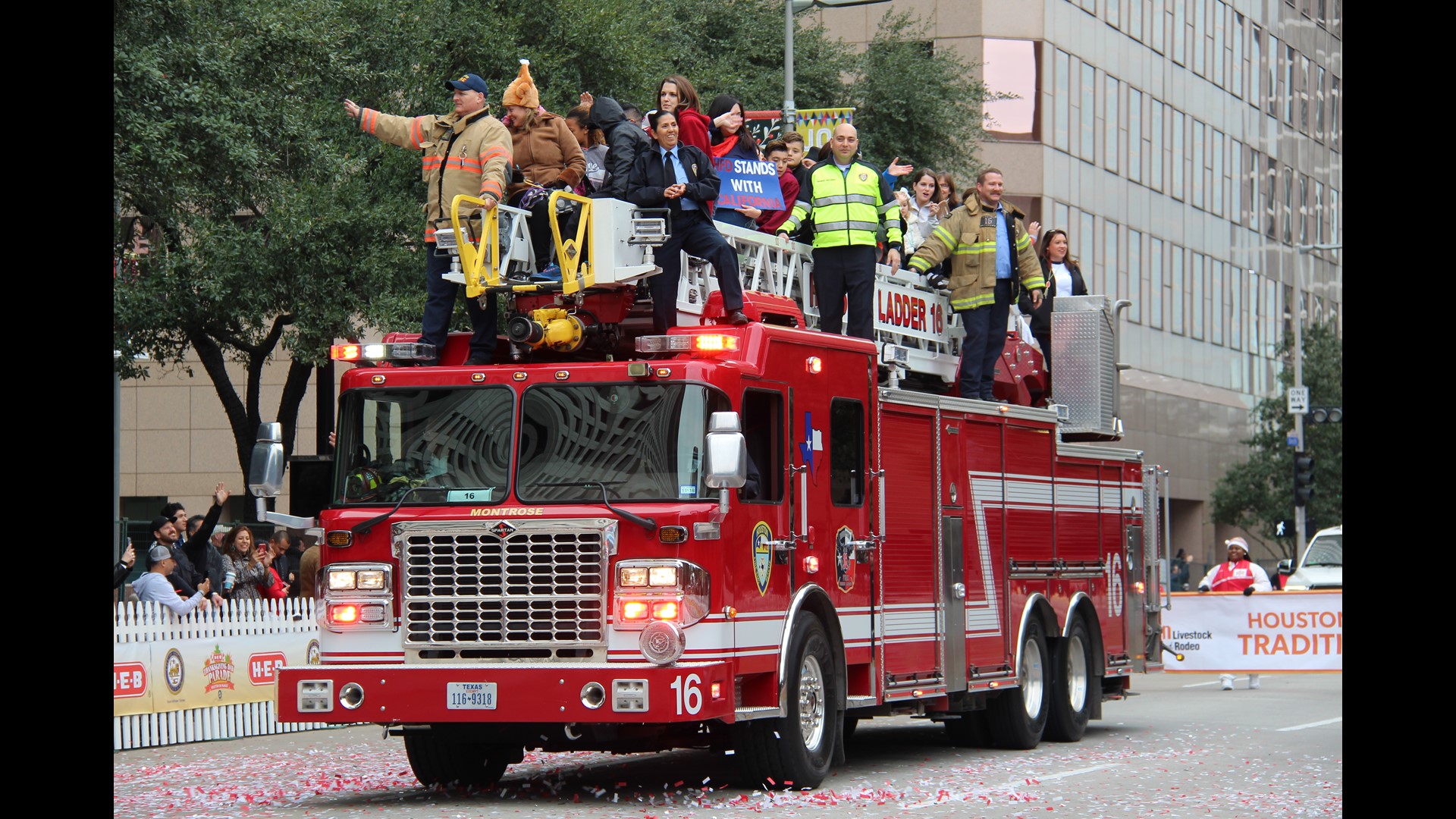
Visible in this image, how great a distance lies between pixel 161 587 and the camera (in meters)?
17.5

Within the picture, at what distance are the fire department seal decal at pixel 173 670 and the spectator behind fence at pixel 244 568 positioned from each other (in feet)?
4.61

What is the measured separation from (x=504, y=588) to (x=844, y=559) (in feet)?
8.17

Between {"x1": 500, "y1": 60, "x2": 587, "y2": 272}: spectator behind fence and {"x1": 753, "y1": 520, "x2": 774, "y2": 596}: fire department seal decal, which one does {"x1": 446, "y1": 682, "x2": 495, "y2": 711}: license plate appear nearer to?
{"x1": 753, "y1": 520, "x2": 774, "y2": 596}: fire department seal decal

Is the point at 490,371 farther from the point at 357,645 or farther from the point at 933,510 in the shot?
the point at 933,510

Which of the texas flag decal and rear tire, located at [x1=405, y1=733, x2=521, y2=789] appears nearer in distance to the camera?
the texas flag decal

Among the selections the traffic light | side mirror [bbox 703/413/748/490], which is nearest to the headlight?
side mirror [bbox 703/413/748/490]

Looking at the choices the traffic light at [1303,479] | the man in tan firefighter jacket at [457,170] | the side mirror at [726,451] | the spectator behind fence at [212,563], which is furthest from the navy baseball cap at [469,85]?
the traffic light at [1303,479]

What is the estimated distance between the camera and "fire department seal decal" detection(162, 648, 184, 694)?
1747 cm

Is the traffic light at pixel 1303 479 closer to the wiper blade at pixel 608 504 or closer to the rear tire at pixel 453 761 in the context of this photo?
the rear tire at pixel 453 761

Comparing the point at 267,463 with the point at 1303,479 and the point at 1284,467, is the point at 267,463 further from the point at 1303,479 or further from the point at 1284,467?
the point at 1284,467

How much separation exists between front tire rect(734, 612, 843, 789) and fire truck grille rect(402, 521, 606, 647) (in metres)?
1.32

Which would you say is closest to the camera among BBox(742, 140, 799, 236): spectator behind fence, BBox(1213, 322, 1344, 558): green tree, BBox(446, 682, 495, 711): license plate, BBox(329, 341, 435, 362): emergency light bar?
BBox(446, 682, 495, 711): license plate

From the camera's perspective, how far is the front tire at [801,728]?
1263 centimetres

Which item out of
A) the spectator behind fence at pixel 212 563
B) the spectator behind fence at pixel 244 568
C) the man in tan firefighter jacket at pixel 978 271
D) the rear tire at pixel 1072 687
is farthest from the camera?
the spectator behind fence at pixel 244 568
